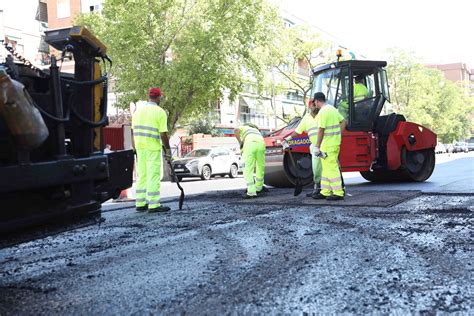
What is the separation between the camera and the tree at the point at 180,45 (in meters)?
18.8

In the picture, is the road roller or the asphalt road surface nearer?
the asphalt road surface

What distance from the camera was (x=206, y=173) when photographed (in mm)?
20891

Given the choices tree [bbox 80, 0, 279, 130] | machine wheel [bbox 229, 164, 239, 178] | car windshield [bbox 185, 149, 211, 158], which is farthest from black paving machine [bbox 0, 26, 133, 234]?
machine wheel [bbox 229, 164, 239, 178]

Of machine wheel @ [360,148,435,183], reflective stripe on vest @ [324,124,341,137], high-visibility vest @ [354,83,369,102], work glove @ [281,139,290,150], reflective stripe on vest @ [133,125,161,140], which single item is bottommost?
machine wheel @ [360,148,435,183]

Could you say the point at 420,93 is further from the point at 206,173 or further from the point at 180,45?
the point at 180,45

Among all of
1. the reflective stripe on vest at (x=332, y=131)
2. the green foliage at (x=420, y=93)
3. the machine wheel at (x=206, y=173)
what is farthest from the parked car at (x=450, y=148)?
the reflective stripe on vest at (x=332, y=131)

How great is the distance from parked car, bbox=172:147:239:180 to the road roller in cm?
993

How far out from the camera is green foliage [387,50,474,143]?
50.7m

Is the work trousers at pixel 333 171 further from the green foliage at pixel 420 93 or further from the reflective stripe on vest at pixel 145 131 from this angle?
the green foliage at pixel 420 93

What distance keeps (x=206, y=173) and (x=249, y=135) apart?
39.6 feet

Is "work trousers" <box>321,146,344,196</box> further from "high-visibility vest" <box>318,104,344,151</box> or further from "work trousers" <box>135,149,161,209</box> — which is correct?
"work trousers" <box>135,149,161,209</box>

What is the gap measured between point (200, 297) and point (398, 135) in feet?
27.8

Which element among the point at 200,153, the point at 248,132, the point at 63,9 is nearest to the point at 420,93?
the point at 63,9

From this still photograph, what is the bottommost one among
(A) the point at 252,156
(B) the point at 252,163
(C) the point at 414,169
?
(C) the point at 414,169
